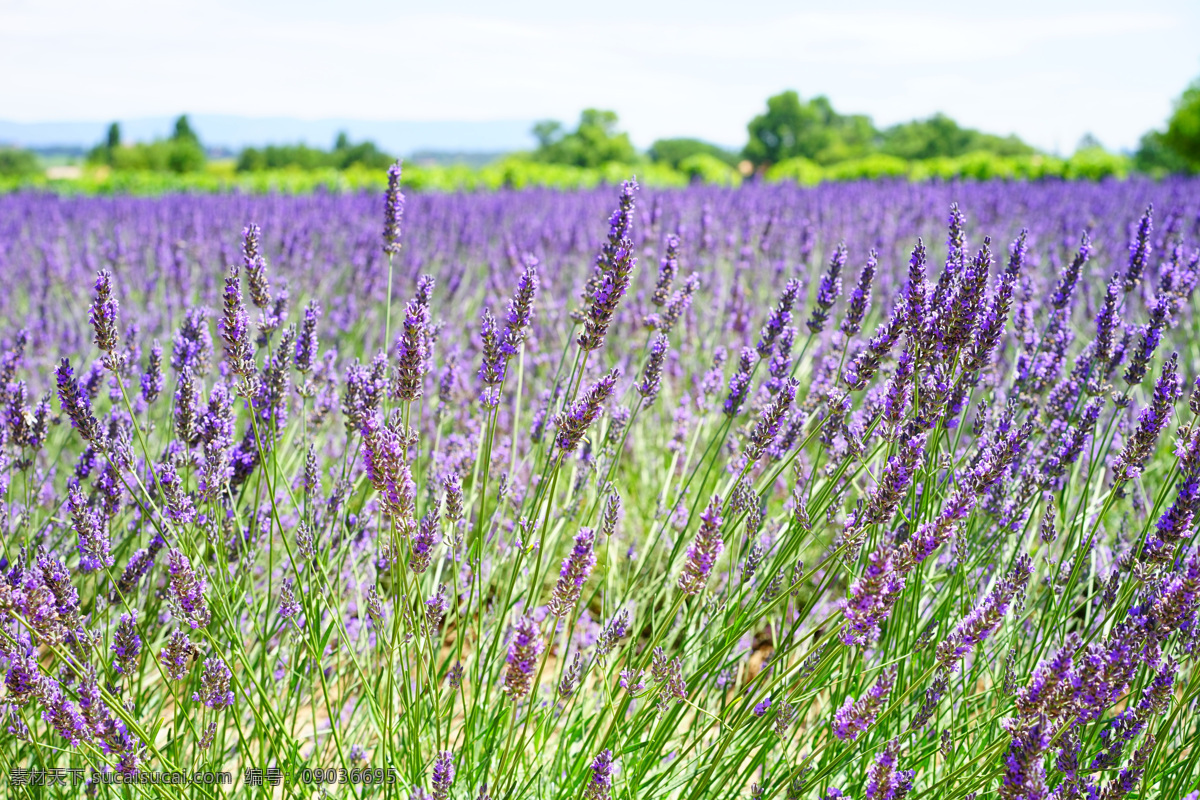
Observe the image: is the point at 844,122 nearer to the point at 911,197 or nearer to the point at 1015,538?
the point at 911,197

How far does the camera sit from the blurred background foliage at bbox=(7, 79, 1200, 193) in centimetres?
1512

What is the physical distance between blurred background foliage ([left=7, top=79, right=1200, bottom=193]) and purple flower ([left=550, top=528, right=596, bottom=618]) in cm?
1171

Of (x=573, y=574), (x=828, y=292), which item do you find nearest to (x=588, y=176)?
(x=828, y=292)

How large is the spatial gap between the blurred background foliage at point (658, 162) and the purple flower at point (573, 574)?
38.4 feet

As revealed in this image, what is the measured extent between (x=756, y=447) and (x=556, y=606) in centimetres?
52

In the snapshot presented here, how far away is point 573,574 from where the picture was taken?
51.2 inches

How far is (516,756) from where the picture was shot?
1381 mm

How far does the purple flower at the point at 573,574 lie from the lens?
1272mm

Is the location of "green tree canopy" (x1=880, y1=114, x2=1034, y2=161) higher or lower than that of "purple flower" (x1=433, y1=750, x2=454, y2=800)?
higher

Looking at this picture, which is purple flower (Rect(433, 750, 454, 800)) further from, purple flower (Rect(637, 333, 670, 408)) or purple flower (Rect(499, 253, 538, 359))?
purple flower (Rect(637, 333, 670, 408))

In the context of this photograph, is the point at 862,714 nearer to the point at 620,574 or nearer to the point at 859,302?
the point at 859,302

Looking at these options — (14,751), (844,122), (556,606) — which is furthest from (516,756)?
(844,122)

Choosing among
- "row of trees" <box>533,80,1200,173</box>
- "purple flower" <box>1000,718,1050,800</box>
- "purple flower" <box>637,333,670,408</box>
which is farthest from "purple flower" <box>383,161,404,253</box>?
"row of trees" <box>533,80,1200,173</box>

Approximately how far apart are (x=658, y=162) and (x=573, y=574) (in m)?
52.0
